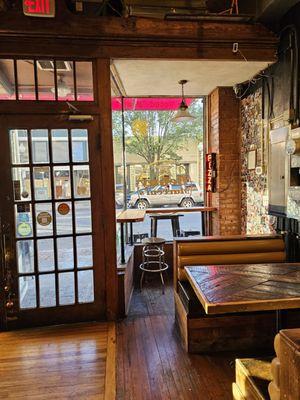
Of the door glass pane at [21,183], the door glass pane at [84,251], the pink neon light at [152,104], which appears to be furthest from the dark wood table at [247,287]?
the pink neon light at [152,104]

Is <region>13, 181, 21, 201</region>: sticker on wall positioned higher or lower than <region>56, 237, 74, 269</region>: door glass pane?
higher

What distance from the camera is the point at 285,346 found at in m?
1.00

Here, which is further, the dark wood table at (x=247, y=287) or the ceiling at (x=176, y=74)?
the ceiling at (x=176, y=74)

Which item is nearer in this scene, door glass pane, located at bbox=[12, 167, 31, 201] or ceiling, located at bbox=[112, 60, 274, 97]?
door glass pane, located at bbox=[12, 167, 31, 201]

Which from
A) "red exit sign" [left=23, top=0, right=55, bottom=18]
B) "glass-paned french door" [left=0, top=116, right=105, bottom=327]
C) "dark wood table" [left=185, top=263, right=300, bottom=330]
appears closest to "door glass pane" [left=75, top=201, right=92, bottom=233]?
"glass-paned french door" [left=0, top=116, right=105, bottom=327]

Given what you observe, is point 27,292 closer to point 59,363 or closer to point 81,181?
point 59,363

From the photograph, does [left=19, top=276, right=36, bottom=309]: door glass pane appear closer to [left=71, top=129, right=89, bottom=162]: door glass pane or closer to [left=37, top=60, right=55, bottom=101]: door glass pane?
[left=71, top=129, right=89, bottom=162]: door glass pane

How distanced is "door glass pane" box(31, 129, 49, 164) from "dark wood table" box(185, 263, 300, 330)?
5.90 ft

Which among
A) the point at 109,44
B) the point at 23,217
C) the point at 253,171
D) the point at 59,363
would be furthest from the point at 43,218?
the point at 253,171

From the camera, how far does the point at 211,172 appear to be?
448cm

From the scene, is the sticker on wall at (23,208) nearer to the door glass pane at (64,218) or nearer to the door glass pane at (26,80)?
the door glass pane at (64,218)

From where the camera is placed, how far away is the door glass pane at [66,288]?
2.99 m

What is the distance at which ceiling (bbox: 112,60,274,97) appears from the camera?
3180 millimetres

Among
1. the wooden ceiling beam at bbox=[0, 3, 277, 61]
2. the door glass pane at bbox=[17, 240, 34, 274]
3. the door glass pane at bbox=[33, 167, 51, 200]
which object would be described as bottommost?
the door glass pane at bbox=[17, 240, 34, 274]
